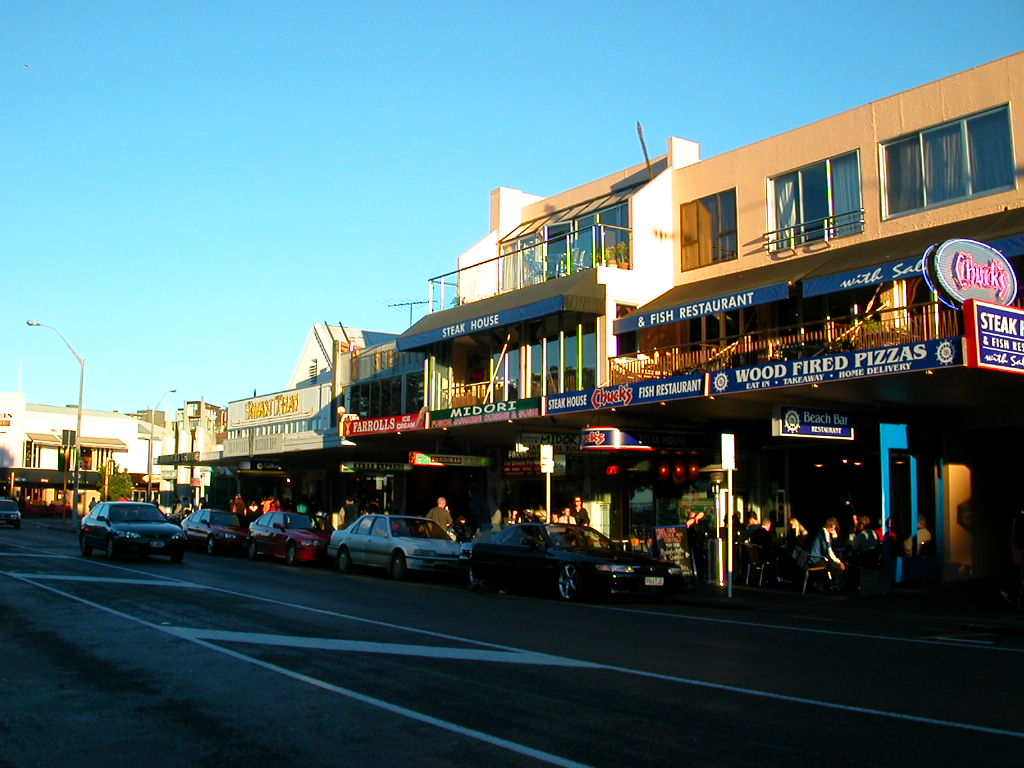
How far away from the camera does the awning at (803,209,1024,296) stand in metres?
16.6

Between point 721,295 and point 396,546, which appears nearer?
point 721,295

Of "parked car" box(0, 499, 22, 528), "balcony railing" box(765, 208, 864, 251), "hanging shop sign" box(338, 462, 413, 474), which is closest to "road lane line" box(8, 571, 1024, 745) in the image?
"balcony railing" box(765, 208, 864, 251)

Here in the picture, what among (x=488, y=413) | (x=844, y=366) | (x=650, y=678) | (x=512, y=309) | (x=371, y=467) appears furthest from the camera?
(x=371, y=467)

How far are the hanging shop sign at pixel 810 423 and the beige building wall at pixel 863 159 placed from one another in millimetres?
4072

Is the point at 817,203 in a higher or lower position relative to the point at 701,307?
higher

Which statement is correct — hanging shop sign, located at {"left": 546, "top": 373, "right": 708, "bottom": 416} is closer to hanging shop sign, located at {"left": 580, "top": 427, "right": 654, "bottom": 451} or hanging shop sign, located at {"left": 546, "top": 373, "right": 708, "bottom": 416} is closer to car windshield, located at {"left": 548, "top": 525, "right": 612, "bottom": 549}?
hanging shop sign, located at {"left": 580, "top": 427, "right": 654, "bottom": 451}

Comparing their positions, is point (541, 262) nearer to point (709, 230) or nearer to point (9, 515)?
point (709, 230)

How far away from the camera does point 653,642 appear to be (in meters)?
11.7

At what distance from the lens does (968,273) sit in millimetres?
15156

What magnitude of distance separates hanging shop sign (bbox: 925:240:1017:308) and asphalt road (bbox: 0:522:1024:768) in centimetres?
494

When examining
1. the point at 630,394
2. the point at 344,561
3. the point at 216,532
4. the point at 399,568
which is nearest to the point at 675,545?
the point at 630,394

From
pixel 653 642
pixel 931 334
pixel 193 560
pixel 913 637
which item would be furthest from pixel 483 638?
pixel 193 560

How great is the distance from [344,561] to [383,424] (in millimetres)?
5753

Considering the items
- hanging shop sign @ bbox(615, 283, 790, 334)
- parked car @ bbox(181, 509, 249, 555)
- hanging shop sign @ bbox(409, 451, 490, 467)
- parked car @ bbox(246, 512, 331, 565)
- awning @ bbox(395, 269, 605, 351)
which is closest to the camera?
hanging shop sign @ bbox(615, 283, 790, 334)
